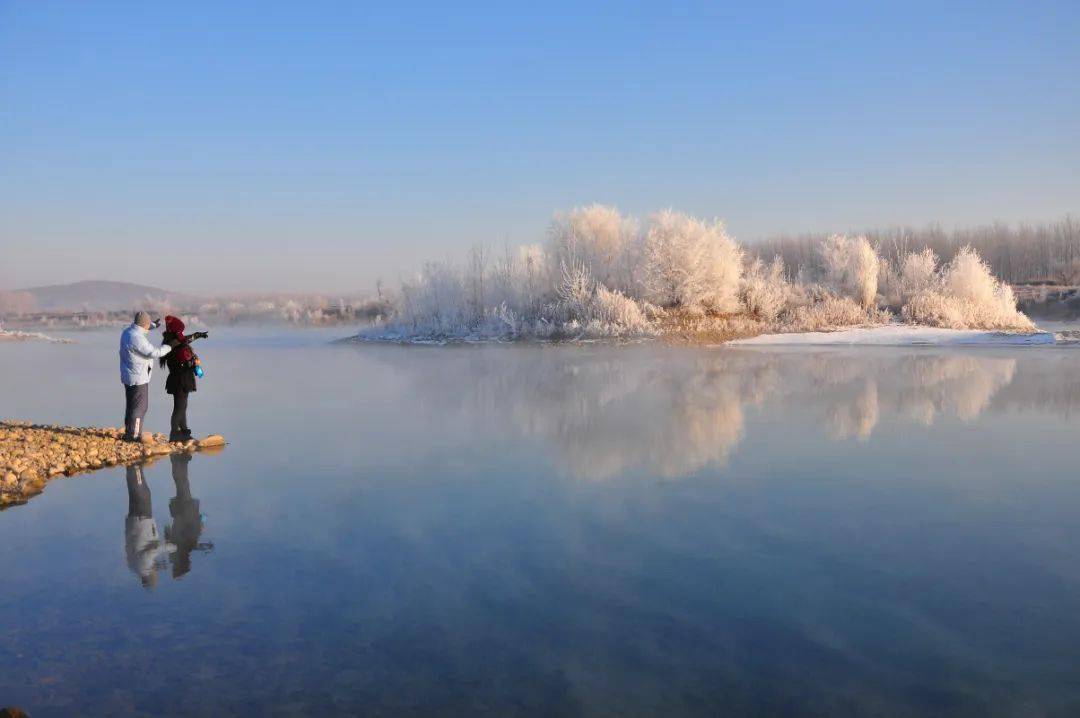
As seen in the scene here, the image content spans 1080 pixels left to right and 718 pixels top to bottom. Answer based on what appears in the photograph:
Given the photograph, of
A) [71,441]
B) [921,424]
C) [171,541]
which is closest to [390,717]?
[171,541]

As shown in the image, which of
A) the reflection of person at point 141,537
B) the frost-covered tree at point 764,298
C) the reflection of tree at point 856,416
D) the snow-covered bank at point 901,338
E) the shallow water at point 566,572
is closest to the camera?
the shallow water at point 566,572

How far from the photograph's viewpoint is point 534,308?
89.0ft

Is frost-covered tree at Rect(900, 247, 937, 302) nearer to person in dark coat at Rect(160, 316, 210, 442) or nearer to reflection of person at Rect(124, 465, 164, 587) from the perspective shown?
person in dark coat at Rect(160, 316, 210, 442)

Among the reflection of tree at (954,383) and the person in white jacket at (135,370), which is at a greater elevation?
the person in white jacket at (135,370)

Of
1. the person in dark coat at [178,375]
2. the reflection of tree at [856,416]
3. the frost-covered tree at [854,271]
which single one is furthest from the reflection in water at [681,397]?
the frost-covered tree at [854,271]

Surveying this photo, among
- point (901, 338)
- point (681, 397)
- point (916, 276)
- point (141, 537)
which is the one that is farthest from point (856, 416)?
point (916, 276)

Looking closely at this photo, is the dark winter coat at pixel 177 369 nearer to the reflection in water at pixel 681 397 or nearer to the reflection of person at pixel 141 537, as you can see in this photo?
the reflection of person at pixel 141 537

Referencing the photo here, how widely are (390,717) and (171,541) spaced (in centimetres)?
261

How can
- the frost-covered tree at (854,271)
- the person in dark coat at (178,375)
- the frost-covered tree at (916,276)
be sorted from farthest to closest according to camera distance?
1. the frost-covered tree at (916,276)
2. the frost-covered tree at (854,271)
3. the person in dark coat at (178,375)

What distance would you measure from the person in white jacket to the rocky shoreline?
0.57ft

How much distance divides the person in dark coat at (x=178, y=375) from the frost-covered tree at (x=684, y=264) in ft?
62.0

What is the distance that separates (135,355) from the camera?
308 inches

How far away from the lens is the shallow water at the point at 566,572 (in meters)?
2.99

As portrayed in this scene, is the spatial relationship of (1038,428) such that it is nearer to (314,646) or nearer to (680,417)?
(680,417)
